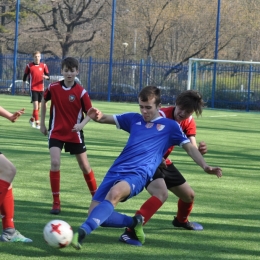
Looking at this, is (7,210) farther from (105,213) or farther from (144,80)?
(144,80)

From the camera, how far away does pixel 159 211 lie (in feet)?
22.2

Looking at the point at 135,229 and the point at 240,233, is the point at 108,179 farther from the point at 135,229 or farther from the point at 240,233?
the point at 240,233

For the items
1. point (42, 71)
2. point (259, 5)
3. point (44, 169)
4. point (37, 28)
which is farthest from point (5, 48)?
point (44, 169)

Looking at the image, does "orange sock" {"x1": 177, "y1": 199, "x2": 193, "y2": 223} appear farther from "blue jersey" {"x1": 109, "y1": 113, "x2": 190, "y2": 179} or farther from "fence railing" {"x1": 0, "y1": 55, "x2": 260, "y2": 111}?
"fence railing" {"x1": 0, "y1": 55, "x2": 260, "y2": 111}

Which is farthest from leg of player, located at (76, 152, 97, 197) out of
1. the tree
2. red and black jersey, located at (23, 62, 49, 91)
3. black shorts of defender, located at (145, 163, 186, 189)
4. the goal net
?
the tree

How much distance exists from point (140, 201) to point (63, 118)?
1.24 m

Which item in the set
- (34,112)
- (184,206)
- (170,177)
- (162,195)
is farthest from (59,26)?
(162,195)

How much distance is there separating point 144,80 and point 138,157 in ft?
87.9

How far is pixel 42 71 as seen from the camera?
1806cm

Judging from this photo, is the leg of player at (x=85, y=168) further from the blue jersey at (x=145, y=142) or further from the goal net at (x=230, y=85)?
the goal net at (x=230, y=85)

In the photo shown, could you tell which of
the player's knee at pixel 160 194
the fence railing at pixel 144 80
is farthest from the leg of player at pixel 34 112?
the fence railing at pixel 144 80

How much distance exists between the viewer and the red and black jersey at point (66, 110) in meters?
6.87

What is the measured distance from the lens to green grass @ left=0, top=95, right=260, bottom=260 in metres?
5.09

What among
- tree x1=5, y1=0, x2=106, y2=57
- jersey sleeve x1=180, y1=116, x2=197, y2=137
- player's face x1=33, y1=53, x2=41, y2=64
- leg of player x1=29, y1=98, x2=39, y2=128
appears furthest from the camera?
tree x1=5, y1=0, x2=106, y2=57
